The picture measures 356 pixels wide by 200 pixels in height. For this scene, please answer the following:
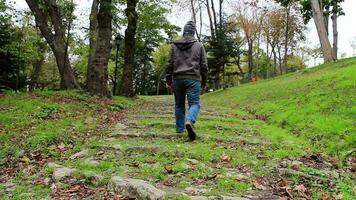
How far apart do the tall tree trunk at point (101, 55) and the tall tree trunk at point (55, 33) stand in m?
2.53

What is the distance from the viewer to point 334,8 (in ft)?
91.6

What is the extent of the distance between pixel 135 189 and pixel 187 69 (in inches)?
126

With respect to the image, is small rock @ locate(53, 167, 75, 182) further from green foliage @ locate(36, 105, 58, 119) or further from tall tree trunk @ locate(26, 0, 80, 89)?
tall tree trunk @ locate(26, 0, 80, 89)

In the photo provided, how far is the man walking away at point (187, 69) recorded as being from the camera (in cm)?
701

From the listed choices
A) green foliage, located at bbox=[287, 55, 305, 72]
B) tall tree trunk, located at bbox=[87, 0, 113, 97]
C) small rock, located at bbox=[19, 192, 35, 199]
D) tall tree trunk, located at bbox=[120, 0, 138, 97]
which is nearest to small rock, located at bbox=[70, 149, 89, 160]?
small rock, located at bbox=[19, 192, 35, 199]

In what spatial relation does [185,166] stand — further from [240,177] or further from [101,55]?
[101,55]

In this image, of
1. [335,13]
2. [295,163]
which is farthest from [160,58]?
[295,163]

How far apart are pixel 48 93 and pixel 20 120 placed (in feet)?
16.3

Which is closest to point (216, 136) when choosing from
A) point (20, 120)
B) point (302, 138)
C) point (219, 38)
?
point (302, 138)

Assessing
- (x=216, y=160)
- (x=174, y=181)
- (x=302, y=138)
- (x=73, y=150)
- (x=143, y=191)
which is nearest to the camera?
(x=143, y=191)

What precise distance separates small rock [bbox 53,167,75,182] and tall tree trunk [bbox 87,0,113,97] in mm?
9006

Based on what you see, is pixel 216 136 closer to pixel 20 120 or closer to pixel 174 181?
pixel 174 181

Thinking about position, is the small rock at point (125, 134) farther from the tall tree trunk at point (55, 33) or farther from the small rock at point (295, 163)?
the tall tree trunk at point (55, 33)

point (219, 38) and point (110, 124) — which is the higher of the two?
point (219, 38)
